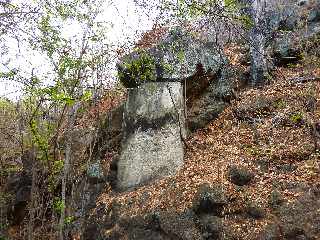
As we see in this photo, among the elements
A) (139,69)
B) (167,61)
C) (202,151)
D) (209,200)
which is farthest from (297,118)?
(139,69)

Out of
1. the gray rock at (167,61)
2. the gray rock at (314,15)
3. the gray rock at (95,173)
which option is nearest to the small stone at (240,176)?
the gray rock at (167,61)

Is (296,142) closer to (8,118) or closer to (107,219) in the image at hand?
(107,219)

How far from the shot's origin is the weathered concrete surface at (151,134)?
941 cm

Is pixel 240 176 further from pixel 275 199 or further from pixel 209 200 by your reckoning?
pixel 275 199

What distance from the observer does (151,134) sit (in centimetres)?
977

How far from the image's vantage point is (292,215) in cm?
696

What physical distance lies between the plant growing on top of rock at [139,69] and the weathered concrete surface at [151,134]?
178 mm

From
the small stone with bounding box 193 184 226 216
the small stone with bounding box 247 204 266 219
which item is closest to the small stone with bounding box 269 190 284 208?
the small stone with bounding box 247 204 266 219

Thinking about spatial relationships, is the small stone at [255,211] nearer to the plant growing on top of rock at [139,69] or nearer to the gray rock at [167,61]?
the gray rock at [167,61]

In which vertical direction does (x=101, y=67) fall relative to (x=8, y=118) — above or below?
above

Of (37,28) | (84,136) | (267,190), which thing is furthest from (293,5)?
(37,28)

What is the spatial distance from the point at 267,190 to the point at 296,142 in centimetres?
→ 136

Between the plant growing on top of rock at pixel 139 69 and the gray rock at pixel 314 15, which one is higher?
the gray rock at pixel 314 15

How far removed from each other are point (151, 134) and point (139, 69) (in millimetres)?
1598
